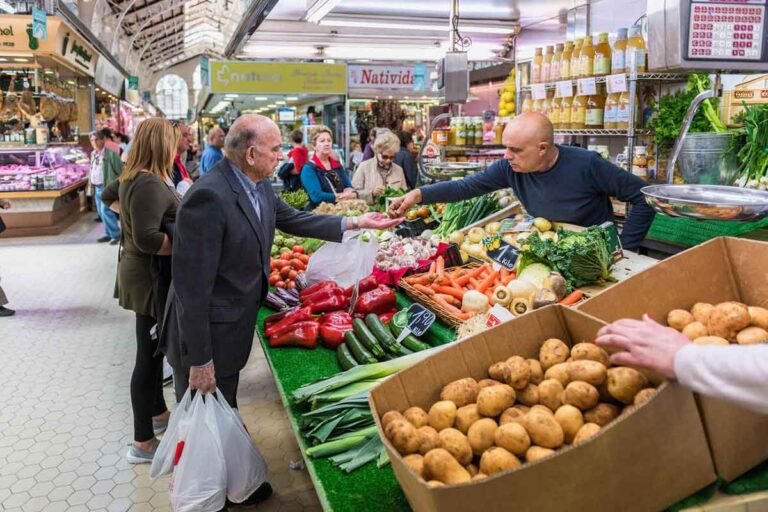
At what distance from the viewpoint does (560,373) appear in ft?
5.11

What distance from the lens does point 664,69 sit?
236cm

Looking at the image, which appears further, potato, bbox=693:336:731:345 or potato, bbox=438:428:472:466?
potato, bbox=693:336:731:345

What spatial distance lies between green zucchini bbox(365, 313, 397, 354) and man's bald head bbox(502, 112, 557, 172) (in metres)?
1.23

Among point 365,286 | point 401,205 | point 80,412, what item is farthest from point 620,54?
point 80,412

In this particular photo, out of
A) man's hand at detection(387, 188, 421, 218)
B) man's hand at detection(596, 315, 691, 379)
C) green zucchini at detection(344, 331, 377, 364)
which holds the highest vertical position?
man's hand at detection(387, 188, 421, 218)

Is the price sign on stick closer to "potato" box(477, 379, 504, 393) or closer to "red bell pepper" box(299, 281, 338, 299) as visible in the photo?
"red bell pepper" box(299, 281, 338, 299)

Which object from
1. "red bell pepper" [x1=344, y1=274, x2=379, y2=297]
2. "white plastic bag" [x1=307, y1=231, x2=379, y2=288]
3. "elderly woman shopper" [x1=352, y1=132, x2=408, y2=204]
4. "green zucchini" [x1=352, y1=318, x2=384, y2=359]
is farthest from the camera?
"elderly woman shopper" [x1=352, y1=132, x2=408, y2=204]

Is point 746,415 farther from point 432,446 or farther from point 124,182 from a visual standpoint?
point 124,182

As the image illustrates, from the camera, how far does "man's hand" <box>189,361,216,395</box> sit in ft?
7.99

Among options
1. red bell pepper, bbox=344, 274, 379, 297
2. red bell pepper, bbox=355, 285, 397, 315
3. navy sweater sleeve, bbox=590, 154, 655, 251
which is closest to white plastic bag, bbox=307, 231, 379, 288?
red bell pepper, bbox=344, 274, 379, 297

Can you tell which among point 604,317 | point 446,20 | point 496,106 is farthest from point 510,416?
point 496,106

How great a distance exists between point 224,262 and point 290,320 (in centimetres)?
75

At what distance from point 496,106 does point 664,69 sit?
6527mm

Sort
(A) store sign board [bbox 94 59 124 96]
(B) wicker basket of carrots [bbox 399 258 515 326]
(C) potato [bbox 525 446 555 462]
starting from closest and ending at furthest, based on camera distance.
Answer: (C) potato [bbox 525 446 555 462] < (B) wicker basket of carrots [bbox 399 258 515 326] < (A) store sign board [bbox 94 59 124 96]
